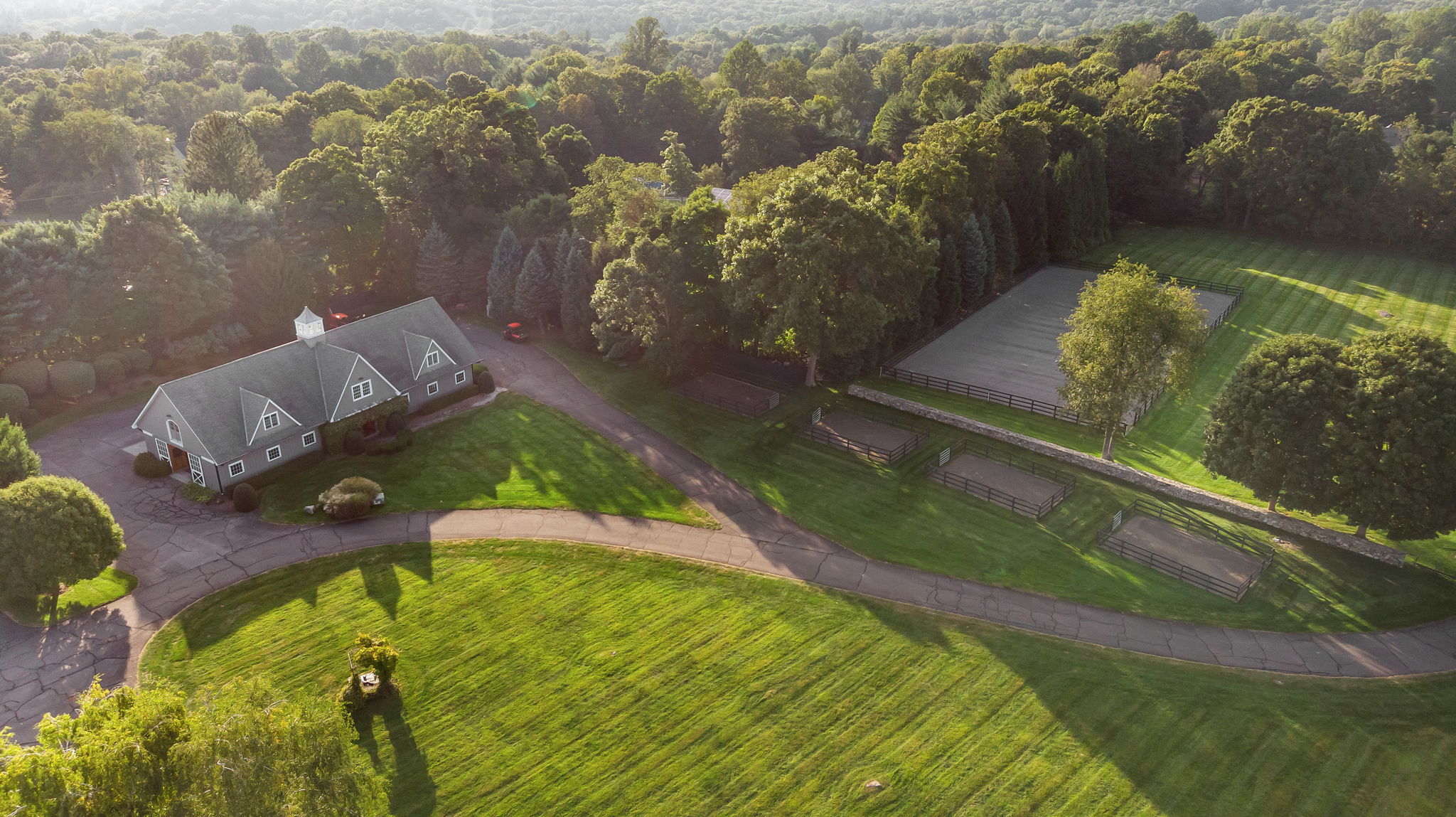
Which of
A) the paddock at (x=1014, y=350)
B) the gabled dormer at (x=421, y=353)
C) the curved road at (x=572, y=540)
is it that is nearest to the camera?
the curved road at (x=572, y=540)

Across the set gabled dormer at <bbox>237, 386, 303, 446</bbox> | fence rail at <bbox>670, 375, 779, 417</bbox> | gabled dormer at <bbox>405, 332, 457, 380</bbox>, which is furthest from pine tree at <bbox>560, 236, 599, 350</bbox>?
gabled dormer at <bbox>237, 386, 303, 446</bbox>

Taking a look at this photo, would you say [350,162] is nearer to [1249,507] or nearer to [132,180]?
[132,180]

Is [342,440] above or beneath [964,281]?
beneath

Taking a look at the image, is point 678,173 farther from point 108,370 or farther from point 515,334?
point 108,370

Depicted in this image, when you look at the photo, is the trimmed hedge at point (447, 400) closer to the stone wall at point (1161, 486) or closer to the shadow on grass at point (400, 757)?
the stone wall at point (1161, 486)

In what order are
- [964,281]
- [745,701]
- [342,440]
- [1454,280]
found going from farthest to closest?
[1454,280], [964,281], [342,440], [745,701]

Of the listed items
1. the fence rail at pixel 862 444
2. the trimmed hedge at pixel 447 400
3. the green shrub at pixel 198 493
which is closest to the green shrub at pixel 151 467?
the green shrub at pixel 198 493

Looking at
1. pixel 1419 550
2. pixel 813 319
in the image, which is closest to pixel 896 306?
pixel 813 319
